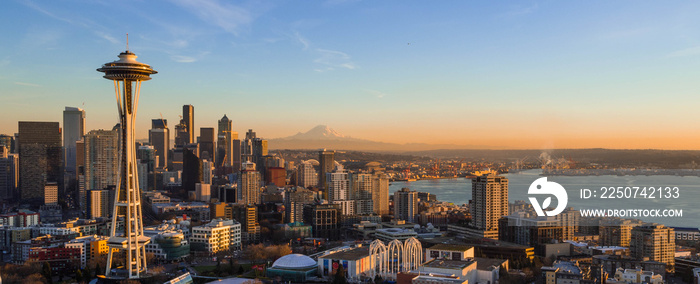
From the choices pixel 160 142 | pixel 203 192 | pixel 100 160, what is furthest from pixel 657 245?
pixel 160 142

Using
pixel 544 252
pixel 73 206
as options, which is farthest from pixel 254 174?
pixel 544 252

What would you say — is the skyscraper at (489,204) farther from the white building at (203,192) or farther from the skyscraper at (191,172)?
the skyscraper at (191,172)

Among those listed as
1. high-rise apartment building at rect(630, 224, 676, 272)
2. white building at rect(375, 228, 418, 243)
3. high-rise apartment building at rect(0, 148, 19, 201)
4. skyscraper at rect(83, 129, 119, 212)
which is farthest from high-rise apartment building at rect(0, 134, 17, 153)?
high-rise apartment building at rect(630, 224, 676, 272)

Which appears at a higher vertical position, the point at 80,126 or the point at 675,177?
the point at 80,126

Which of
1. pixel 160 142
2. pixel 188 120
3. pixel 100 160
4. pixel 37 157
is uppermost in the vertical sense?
pixel 188 120

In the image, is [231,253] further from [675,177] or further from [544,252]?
[675,177]

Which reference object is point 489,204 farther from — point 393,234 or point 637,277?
point 637,277
